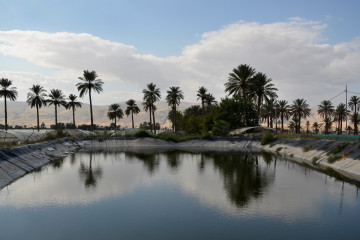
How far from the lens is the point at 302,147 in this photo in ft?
148

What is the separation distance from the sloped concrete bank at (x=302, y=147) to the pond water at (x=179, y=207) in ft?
20.8

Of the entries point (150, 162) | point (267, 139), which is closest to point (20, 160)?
point (150, 162)

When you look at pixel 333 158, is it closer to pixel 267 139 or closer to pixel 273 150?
pixel 273 150

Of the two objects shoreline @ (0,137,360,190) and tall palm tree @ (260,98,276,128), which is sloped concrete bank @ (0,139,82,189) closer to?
shoreline @ (0,137,360,190)

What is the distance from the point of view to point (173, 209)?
51.1 feet

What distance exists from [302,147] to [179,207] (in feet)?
115

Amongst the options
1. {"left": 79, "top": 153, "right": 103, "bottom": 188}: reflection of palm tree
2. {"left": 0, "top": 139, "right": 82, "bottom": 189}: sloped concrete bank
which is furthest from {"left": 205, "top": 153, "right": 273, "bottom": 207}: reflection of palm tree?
{"left": 0, "top": 139, "right": 82, "bottom": 189}: sloped concrete bank

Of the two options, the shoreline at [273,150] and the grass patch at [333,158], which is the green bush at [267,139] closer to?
the shoreline at [273,150]

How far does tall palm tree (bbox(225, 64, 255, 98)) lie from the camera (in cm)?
7131

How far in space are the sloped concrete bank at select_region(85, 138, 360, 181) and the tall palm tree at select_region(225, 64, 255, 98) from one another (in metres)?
13.7

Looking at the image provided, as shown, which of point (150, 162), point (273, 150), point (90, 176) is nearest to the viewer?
point (90, 176)

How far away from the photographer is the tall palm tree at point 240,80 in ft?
234

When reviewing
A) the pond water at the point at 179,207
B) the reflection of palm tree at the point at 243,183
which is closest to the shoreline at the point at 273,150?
the pond water at the point at 179,207

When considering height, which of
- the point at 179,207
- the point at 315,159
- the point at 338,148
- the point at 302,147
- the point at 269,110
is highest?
the point at 269,110
